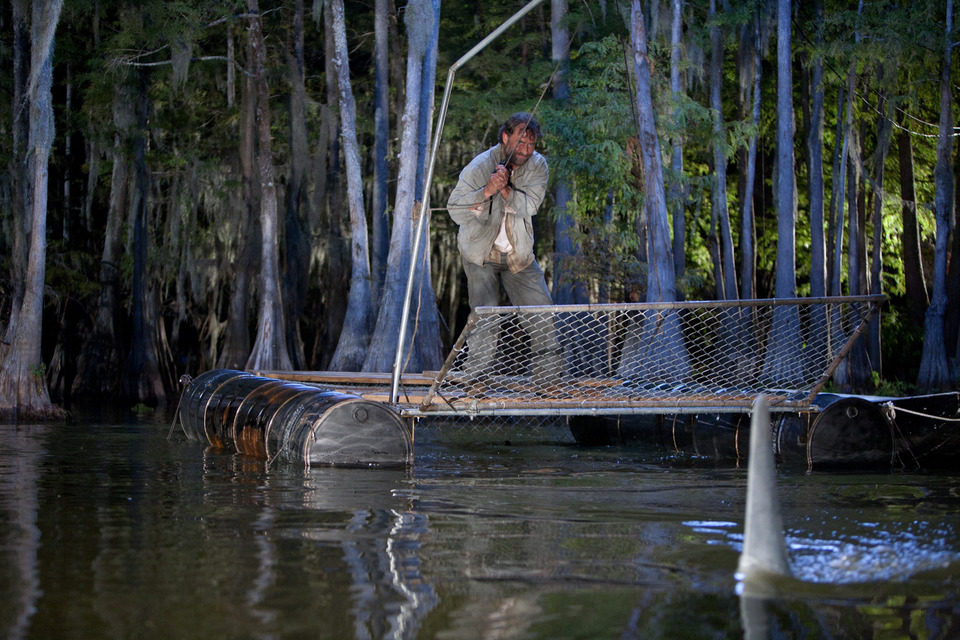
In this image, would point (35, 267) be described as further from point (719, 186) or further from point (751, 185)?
point (751, 185)

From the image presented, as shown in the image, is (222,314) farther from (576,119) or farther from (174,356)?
(576,119)

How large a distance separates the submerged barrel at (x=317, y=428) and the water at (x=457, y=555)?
200mm

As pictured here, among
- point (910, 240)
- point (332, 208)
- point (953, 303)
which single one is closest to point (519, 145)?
point (953, 303)

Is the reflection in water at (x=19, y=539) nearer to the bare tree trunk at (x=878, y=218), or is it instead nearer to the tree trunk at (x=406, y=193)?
the tree trunk at (x=406, y=193)

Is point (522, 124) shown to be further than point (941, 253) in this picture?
No

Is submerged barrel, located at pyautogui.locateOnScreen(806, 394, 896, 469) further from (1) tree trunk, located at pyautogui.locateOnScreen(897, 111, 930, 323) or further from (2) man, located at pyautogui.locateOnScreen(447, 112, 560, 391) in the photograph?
(1) tree trunk, located at pyautogui.locateOnScreen(897, 111, 930, 323)

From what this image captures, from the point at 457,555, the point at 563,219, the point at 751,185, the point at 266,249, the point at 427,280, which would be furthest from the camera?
the point at 751,185

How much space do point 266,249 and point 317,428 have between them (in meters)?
13.9

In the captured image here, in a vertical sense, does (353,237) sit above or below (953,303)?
above

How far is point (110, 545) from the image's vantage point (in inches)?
193

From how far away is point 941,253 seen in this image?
1966 cm

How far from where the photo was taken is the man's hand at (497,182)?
25.5 feet

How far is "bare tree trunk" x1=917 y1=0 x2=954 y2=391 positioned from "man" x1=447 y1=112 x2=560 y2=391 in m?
12.5

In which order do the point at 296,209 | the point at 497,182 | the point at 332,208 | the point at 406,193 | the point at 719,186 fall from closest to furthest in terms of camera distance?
the point at 497,182 < the point at 406,193 < the point at 719,186 < the point at 296,209 < the point at 332,208
